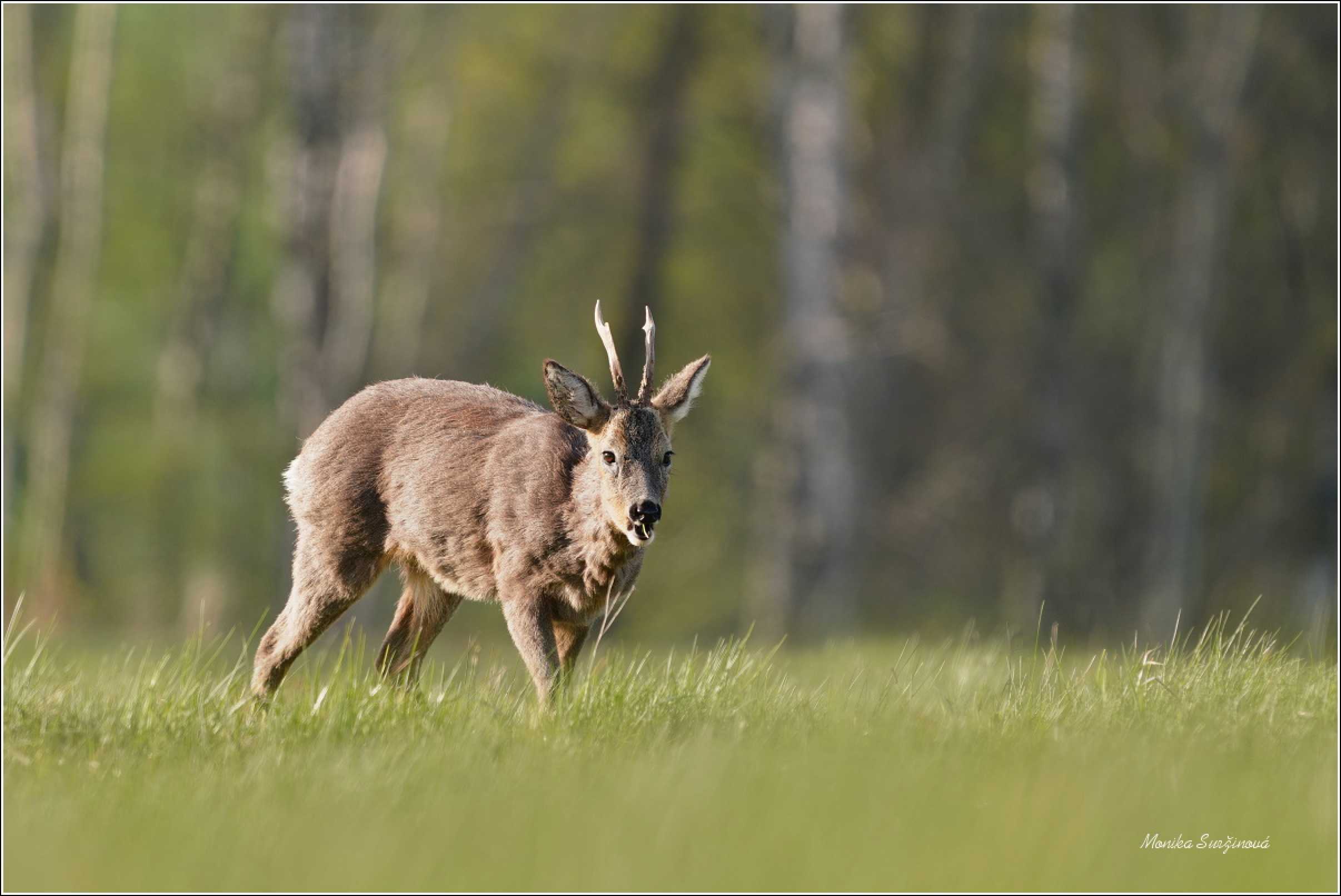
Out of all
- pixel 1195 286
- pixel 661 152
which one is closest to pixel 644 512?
pixel 1195 286

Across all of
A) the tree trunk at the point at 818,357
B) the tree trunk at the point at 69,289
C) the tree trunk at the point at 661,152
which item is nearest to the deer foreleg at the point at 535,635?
the tree trunk at the point at 818,357

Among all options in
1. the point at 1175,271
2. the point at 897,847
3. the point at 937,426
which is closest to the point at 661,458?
the point at 897,847

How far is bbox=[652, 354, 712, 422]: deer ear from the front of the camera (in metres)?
7.19

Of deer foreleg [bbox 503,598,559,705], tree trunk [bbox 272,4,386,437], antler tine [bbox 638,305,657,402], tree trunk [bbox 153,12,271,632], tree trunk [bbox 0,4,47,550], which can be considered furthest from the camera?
tree trunk [bbox 153,12,271,632]

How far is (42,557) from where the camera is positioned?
84.6ft

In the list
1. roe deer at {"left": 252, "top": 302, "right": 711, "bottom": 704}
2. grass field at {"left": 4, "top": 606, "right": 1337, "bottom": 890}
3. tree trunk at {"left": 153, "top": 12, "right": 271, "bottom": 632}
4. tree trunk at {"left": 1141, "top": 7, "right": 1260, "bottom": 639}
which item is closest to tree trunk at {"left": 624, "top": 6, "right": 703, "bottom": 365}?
tree trunk at {"left": 1141, "top": 7, "right": 1260, "bottom": 639}

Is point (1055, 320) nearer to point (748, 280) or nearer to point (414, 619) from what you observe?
point (748, 280)

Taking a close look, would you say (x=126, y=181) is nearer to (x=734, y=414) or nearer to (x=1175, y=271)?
(x=734, y=414)

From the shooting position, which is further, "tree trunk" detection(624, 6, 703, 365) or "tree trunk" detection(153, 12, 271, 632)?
"tree trunk" detection(153, 12, 271, 632)

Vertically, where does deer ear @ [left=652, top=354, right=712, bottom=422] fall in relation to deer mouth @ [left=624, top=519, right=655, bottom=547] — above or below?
above

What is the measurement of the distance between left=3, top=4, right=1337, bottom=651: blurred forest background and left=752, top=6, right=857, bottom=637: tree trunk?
40mm

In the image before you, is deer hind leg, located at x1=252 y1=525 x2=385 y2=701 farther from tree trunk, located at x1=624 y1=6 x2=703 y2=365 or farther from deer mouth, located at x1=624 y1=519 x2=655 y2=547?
tree trunk, located at x1=624 y1=6 x2=703 y2=365

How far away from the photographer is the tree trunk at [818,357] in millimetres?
16312

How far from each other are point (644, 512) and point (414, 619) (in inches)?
61.1
